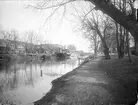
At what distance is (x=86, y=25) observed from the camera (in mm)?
25188

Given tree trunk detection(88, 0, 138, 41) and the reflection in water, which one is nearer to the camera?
tree trunk detection(88, 0, 138, 41)

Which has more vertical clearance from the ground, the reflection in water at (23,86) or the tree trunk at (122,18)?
the tree trunk at (122,18)

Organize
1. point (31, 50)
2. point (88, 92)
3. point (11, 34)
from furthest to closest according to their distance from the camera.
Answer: point (31, 50) → point (11, 34) → point (88, 92)

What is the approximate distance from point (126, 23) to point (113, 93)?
4.72 metres

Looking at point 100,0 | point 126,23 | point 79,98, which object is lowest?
point 79,98

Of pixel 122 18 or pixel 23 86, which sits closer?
pixel 122 18

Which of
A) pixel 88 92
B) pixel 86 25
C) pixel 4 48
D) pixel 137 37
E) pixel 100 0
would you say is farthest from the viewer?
pixel 4 48

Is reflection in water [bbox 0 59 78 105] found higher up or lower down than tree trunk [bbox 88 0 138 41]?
lower down

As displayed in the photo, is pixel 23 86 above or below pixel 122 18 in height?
below

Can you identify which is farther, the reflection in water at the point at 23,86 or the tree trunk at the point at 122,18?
the reflection in water at the point at 23,86

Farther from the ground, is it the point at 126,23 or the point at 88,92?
the point at 126,23

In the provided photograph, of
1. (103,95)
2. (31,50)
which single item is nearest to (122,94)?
(103,95)

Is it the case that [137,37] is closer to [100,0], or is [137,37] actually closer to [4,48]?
[100,0]

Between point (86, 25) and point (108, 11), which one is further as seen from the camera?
point (86, 25)
